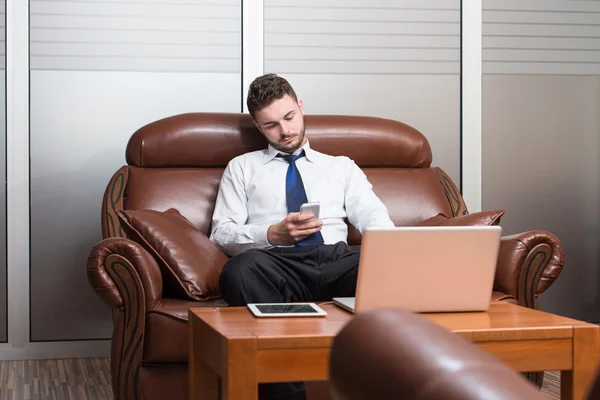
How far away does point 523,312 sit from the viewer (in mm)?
1872

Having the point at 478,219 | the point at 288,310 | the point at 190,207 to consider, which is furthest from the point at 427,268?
the point at 190,207

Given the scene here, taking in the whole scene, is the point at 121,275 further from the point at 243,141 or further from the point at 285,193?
the point at 243,141

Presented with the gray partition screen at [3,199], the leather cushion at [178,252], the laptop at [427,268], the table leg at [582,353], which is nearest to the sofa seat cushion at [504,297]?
the laptop at [427,268]

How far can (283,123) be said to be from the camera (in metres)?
2.77

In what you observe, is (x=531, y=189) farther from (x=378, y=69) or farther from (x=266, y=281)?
(x=266, y=281)

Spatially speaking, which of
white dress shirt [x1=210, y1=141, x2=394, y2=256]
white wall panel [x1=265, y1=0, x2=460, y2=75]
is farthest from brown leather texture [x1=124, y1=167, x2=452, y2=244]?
white wall panel [x1=265, y1=0, x2=460, y2=75]

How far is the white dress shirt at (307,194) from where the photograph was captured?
2736mm

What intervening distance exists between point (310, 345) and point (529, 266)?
116 cm

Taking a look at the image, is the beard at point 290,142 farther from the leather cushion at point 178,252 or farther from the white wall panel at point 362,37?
the white wall panel at point 362,37

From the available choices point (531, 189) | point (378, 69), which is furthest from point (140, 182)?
point (531, 189)

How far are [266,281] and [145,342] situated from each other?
0.39m

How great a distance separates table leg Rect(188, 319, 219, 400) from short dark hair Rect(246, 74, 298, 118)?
1.11 metres

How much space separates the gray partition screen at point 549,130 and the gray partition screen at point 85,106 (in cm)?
140

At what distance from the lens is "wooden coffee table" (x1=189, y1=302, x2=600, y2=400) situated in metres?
1.49
